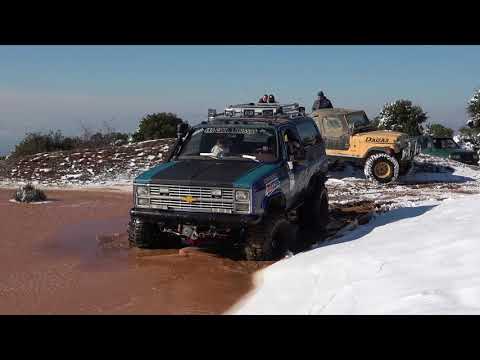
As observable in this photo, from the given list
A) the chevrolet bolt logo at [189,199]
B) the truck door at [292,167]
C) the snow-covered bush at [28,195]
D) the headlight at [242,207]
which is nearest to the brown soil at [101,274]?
the headlight at [242,207]

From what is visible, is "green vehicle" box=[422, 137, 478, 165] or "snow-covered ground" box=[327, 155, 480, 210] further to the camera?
"green vehicle" box=[422, 137, 478, 165]

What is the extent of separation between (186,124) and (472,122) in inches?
1025

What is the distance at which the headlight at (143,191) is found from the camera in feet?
22.9

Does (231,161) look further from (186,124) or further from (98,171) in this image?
(98,171)

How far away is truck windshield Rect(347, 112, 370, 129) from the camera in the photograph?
15188 mm

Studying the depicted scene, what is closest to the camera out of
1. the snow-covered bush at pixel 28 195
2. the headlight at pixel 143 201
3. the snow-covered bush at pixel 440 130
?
the headlight at pixel 143 201

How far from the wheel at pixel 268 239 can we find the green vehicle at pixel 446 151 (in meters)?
14.8

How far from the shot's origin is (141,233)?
7.31 m

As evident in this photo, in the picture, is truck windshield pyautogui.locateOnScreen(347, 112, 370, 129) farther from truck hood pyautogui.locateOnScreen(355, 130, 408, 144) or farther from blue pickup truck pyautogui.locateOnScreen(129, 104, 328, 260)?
blue pickup truck pyautogui.locateOnScreen(129, 104, 328, 260)

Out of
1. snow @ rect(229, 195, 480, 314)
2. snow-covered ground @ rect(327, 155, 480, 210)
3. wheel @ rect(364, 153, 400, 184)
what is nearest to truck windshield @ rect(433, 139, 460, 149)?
snow-covered ground @ rect(327, 155, 480, 210)

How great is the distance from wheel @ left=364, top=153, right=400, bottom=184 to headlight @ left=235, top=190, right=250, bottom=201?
28.8ft

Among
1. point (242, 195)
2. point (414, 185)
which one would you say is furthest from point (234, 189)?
point (414, 185)

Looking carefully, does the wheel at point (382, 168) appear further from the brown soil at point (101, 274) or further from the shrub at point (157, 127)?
the shrub at point (157, 127)
